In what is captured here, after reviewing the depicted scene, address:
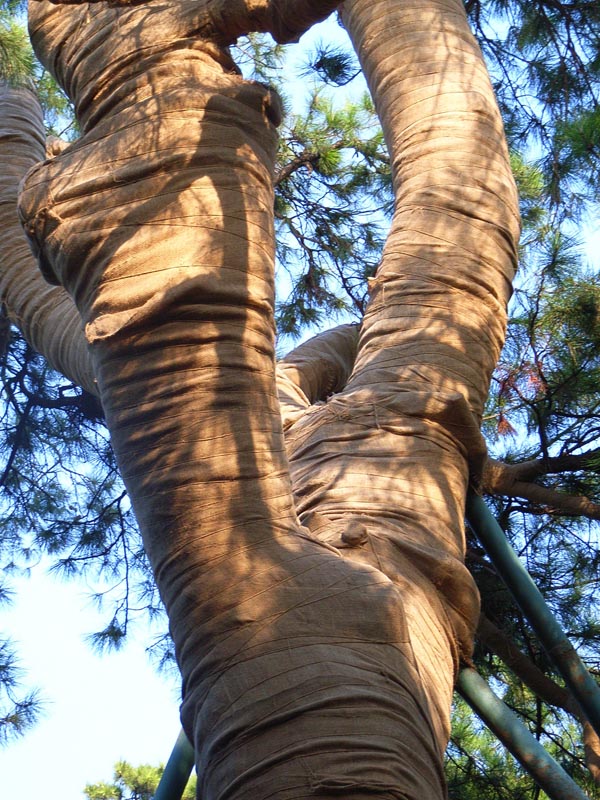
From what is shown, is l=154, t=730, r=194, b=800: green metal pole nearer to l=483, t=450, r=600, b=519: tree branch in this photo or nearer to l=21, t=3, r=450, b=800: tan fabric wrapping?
l=21, t=3, r=450, b=800: tan fabric wrapping

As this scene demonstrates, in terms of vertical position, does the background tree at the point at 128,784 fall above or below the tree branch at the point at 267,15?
above

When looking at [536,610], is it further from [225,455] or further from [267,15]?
[267,15]

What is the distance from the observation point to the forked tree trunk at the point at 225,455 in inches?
44.3

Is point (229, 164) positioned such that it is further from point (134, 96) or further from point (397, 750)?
point (397, 750)

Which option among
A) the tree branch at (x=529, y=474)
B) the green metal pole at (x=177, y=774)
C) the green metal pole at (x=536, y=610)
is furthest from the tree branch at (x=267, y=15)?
the tree branch at (x=529, y=474)

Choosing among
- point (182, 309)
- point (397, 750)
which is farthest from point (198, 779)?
point (182, 309)

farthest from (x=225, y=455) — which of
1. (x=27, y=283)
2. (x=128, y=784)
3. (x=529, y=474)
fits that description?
(x=128, y=784)

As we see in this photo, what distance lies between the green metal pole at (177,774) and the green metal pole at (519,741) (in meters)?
0.52

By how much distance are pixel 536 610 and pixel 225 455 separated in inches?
40.2

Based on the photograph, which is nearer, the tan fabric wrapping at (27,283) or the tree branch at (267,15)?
the tree branch at (267,15)

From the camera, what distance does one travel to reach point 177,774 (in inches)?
71.8

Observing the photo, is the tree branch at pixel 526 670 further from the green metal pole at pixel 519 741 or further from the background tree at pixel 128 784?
the background tree at pixel 128 784

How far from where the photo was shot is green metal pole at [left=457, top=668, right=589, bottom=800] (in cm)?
162

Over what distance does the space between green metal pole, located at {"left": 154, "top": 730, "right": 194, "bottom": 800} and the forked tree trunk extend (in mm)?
521
